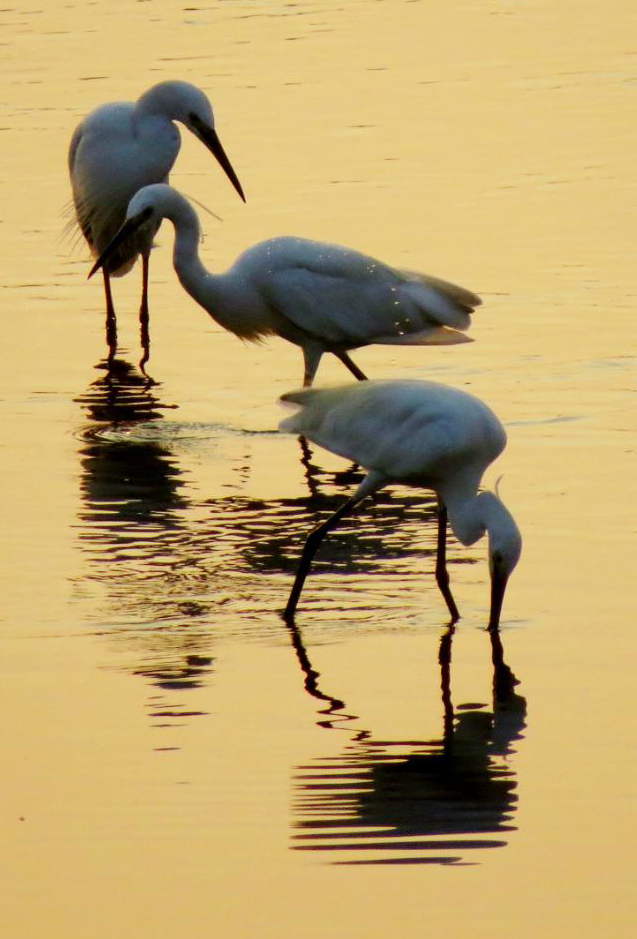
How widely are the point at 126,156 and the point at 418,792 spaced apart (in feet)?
24.7

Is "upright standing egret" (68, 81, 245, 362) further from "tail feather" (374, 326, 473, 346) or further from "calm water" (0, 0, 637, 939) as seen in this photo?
"tail feather" (374, 326, 473, 346)

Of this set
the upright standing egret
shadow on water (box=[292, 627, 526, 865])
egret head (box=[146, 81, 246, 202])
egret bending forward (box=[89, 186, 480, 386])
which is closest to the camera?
shadow on water (box=[292, 627, 526, 865])

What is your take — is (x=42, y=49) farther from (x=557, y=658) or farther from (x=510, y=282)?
(x=557, y=658)

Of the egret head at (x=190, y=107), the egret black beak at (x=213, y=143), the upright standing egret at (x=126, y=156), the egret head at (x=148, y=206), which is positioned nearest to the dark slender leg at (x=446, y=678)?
the egret head at (x=148, y=206)

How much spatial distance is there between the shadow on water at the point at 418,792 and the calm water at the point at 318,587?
0.01 meters

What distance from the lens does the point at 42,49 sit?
72.6 ft

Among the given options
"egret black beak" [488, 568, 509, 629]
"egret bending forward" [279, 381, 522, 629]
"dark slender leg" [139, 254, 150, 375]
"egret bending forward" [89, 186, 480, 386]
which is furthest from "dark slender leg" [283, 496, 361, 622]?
"dark slender leg" [139, 254, 150, 375]

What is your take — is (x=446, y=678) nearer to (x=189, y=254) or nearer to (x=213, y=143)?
(x=189, y=254)

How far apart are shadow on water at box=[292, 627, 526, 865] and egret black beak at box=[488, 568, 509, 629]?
18.3 inches

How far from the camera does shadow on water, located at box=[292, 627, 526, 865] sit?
6.57m

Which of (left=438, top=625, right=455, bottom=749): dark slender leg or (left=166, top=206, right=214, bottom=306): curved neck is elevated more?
(left=166, top=206, right=214, bottom=306): curved neck

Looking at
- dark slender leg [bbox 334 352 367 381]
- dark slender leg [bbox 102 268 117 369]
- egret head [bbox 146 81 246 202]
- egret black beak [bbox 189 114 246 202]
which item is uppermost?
egret head [bbox 146 81 246 202]

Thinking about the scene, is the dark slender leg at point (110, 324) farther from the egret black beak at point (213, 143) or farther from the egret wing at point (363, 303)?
the egret wing at point (363, 303)

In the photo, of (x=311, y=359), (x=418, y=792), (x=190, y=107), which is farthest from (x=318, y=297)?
(x=418, y=792)
